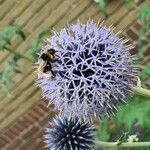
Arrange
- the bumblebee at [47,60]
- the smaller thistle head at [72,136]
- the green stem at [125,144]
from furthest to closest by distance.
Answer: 1. the smaller thistle head at [72,136]
2. the green stem at [125,144]
3. the bumblebee at [47,60]

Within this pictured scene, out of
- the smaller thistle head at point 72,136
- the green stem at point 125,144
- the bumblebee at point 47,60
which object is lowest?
the green stem at point 125,144

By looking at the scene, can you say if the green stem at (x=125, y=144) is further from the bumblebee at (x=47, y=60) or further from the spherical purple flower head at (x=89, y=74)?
the bumblebee at (x=47, y=60)

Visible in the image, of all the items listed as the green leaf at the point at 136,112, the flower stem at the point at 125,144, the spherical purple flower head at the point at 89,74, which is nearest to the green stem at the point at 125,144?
the flower stem at the point at 125,144

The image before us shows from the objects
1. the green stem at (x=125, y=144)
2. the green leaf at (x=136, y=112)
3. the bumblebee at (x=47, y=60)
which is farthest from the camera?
the green leaf at (x=136, y=112)

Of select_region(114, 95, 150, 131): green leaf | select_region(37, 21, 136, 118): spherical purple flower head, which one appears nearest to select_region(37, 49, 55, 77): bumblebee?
select_region(37, 21, 136, 118): spherical purple flower head

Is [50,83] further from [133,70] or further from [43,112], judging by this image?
[43,112]

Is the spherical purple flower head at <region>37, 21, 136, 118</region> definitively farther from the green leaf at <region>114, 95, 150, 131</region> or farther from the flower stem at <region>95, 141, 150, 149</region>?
the green leaf at <region>114, 95, 150, 131</region>

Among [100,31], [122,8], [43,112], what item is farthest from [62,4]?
[100,31]
